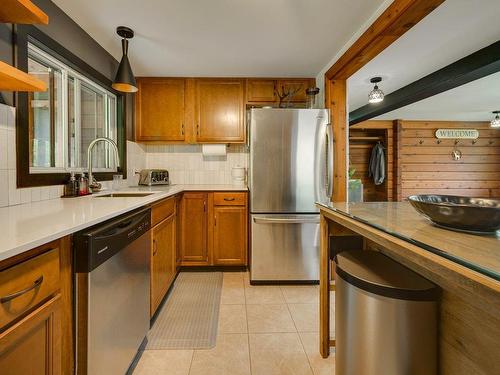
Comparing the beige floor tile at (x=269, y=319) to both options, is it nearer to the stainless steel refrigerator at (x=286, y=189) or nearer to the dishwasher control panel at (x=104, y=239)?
the stainless steel refrigerator at (x=286, y=189)

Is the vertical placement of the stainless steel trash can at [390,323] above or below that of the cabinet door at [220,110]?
below

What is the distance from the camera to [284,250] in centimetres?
249

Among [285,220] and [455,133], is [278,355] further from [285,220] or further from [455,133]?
[455,133]

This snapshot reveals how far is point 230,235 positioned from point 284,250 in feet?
1.98

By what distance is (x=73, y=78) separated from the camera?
2.09 meters

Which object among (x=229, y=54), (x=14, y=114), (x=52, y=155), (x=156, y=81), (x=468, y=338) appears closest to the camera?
(x=468, y=338)

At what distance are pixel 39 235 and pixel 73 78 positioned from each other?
73.0 inches

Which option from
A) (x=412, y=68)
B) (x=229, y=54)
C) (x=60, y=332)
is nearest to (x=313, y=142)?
(x=229, y=54)

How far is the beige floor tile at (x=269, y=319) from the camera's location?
1.79 m

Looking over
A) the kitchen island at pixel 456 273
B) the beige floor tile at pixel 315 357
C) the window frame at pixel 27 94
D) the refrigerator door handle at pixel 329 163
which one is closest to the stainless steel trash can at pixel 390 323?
the kitchen island at pixel 456 273

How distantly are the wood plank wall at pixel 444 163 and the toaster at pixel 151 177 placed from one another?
502 centimetres

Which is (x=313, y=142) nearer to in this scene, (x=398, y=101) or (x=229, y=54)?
(x=229, y=54)

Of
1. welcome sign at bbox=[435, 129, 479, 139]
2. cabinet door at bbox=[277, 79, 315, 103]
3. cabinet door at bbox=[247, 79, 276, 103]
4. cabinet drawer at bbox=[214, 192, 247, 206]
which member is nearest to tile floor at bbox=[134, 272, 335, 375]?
cabinet drawer at bbox=[214, 192, 247, 206]

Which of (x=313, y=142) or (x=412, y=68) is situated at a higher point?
(x=412, y=68)
